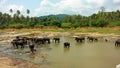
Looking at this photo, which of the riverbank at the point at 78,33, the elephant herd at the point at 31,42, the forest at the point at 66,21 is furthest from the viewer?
the forest at the point at 66,21

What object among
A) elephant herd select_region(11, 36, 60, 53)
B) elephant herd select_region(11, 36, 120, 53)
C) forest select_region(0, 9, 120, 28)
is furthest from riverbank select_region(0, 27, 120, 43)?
elephant herd select_region(11, 36, 60, 53)

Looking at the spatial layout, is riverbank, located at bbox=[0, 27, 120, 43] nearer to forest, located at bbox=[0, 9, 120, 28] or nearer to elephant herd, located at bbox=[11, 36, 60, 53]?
forest, located at bbox=[0, 9, 120, 28]

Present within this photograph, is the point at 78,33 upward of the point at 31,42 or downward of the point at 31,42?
downward

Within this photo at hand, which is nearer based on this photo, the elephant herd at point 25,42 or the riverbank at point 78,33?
the elephant herd at point 25,42

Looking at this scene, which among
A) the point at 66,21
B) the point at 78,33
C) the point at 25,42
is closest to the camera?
the point at 25,42

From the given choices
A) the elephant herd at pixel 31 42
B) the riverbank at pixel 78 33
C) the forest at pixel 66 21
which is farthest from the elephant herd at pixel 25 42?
the forest at pixel 66 21

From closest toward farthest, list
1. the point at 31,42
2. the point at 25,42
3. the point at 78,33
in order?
the point at 25,42 < the point at 31,42 < the point at 78,33

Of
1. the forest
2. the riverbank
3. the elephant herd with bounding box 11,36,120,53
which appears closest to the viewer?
the elephant herd with bounding box 11,36,120,53

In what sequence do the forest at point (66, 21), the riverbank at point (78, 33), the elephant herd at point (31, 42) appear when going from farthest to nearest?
the forest at point (66, 21) < the riverbank at point (78, 33) < the elephant herd at point (31, 42)

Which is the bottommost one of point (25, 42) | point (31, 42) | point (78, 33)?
point (78, 33)

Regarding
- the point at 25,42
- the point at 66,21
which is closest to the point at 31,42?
the point at 25,42

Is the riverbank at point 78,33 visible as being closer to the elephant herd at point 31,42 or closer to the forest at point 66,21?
the forest at point 66,21

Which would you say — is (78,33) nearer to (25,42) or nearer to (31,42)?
(31,42)

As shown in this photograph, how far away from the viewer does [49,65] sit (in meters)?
20.3
